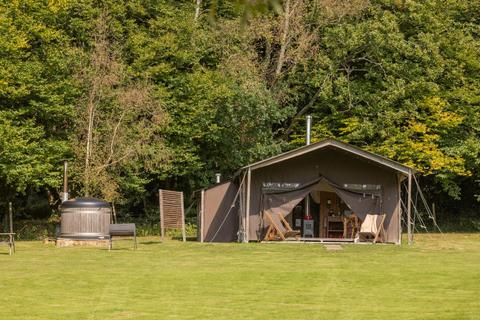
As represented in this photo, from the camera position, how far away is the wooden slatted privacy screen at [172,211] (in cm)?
2788

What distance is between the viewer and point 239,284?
46.9ft

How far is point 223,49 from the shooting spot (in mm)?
37438

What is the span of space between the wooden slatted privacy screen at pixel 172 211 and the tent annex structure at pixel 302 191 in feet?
2.21

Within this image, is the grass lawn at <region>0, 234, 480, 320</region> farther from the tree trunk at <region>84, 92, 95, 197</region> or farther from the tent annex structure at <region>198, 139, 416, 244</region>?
Result: the tree trunk at <region>84, 92, 95, 197</region>

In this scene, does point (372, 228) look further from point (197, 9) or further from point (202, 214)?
point (197, 9)

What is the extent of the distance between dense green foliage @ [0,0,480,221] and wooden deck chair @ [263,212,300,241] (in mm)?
7265

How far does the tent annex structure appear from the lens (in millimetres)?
27719

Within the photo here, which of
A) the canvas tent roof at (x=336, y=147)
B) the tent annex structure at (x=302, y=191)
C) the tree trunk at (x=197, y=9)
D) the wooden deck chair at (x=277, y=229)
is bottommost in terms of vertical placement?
the wooden deck chair at (x=277, y=229)

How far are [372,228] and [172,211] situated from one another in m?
6.28

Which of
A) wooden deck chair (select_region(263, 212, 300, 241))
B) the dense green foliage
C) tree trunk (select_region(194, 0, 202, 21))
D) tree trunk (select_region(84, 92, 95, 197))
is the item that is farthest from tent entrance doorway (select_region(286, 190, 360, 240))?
tree trunk (select_region(194, 0, 202, 21))

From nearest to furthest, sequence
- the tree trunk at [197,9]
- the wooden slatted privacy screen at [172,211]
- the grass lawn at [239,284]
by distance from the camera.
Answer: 1. the grass lawn at [239,284]
2. the wooden slatted privacy screen at [172,211]
3. the tree trunk at [197,9]

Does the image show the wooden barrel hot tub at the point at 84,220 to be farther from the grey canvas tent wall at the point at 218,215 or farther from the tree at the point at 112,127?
the tree at the point at 112,127

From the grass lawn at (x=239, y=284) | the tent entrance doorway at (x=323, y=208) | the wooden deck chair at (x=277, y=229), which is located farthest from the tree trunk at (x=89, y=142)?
the grass lawn at (x=239, y=284)

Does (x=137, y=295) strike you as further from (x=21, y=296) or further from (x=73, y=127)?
(x=73, y=127)
